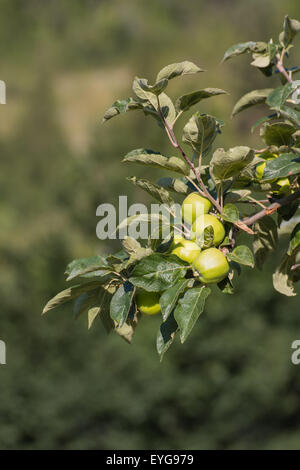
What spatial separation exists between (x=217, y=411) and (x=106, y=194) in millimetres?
3283

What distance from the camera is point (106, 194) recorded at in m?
7.41

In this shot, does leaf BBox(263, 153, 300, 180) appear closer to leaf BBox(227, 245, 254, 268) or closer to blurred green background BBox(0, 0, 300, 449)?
leaf BBox(227, 245, 254, 268)

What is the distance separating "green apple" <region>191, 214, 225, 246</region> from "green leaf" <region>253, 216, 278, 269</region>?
179 mm

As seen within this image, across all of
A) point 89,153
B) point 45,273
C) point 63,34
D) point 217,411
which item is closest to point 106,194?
point 89,153

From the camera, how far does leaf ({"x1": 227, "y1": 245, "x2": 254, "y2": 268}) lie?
83cm

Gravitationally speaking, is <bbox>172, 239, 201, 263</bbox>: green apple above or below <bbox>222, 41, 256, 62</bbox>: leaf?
below

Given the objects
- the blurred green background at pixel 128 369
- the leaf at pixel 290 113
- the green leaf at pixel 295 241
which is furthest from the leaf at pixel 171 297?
the blurred green background at pixel 128 369

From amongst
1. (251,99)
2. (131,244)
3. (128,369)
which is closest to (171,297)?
(131,244)

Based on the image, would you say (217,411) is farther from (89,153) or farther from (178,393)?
(89,153)

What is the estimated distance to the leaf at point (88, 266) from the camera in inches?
33.9

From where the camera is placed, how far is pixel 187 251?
87 cm

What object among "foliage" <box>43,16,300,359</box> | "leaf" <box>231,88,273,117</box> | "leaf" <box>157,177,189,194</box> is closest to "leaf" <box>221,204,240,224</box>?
"foliage" <box>43,16,300,359</box>

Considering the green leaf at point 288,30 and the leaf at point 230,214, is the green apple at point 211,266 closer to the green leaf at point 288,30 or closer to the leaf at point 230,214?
the leaf at point 230,214
